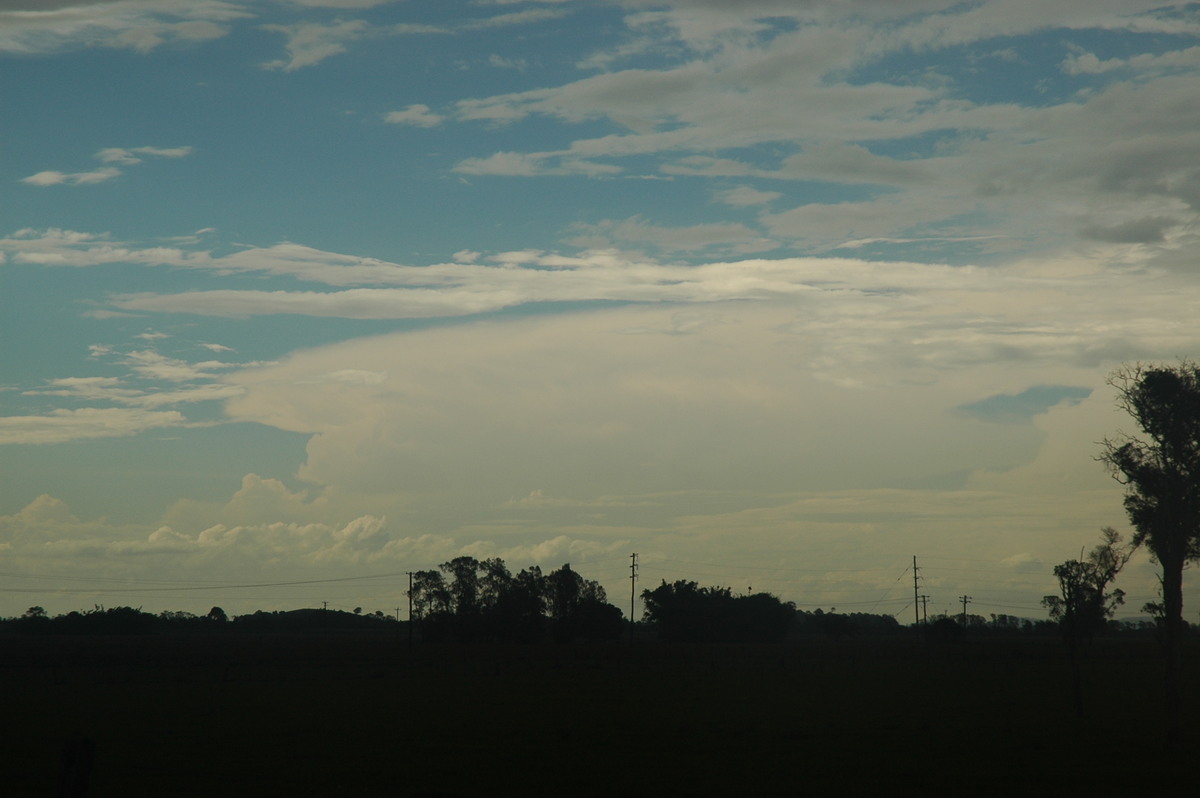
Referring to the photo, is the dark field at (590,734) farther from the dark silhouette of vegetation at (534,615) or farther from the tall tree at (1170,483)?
the dark silhouette of vegetation at (534,615)

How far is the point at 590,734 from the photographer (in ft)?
119

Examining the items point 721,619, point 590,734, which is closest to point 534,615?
point 721,619

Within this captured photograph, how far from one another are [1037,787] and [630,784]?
9.38 metres

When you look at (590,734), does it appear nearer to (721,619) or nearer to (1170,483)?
(1170,483)

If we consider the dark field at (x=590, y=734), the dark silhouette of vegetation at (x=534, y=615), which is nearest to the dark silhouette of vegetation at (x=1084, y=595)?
the dark field at (x=590, y=734)

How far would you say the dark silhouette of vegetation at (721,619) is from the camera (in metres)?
164

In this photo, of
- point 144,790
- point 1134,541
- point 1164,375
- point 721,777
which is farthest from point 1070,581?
point 144,790

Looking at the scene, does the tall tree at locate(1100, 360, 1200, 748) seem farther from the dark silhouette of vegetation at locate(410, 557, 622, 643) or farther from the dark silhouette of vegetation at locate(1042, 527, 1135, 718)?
the dark silhouette of vegetation at locate(410, 557, 622, 643)

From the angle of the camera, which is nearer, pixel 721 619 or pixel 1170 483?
pixel 1170 483

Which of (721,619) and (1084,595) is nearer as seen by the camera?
(1084,595)

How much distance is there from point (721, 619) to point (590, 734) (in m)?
132

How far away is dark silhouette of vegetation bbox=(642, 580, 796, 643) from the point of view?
540 ft

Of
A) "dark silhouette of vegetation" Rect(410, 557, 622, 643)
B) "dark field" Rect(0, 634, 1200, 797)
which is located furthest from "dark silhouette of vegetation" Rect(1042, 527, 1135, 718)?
"dark silhouette of vegetation" Rect(410, 557, 622, 643)

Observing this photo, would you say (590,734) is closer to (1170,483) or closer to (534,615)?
(1170,483)
